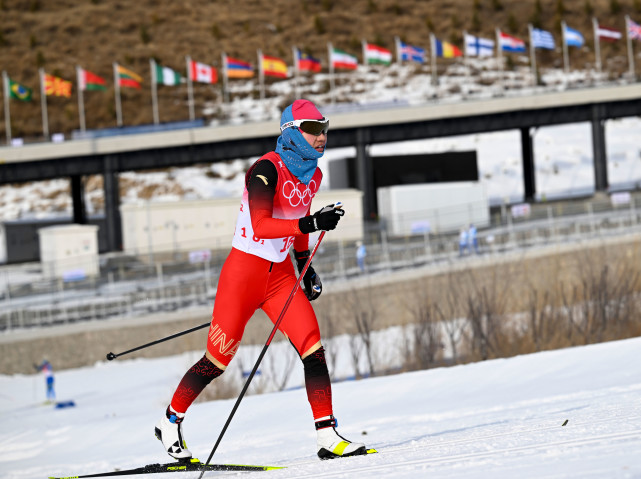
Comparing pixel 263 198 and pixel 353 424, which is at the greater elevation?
pixel 263 198

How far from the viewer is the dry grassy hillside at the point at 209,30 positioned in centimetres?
9900

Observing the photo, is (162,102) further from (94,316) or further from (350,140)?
(94,316)

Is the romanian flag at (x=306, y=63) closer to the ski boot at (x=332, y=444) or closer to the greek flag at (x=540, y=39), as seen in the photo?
the greek flag at (x=540, y=39)

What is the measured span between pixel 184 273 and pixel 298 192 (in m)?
24.0

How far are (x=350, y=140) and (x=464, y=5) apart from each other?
6626cm

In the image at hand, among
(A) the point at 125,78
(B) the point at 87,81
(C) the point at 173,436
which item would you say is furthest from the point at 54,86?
(C) the point at 173,436

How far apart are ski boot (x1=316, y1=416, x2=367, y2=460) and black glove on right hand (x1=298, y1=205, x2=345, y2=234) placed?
→ 4.21ft

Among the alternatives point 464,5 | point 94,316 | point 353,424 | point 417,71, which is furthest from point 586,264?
point 464,5

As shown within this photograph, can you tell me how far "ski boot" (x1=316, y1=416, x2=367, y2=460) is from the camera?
612cm

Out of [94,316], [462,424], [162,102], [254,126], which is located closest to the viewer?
[462,424]

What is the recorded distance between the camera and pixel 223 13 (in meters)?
118

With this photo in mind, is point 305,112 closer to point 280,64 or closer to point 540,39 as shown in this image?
point 280,64

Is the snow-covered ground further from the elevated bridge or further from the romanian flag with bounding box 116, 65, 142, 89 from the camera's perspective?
the romanian flag with bounding box 116, 65, 142, 89

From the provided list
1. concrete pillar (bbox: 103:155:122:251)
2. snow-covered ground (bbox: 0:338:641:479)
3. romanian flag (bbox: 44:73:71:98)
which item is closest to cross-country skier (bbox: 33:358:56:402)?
snow-covered ground (bbox: 0:338:641:479)
